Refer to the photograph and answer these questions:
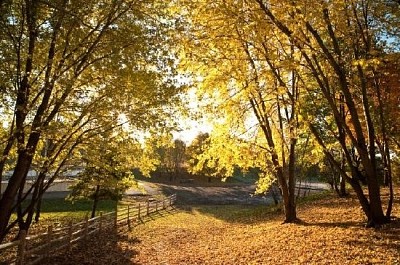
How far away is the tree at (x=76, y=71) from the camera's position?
9195 mm

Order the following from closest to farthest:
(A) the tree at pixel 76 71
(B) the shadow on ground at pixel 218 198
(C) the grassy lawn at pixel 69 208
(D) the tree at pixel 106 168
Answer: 1. (A) the tree at pixel 76 71
2. (D) the tree at pixel 106 168
3. (C) the grassy lawn at pixel 69 208
4. (B) the shadow on ground at pixel 218 198

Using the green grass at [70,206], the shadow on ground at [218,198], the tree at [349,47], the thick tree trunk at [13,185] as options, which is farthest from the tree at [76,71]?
the shadow on ground at [218,198]

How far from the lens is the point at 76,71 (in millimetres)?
10133

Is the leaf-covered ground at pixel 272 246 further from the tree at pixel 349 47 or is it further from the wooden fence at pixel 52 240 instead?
the tree at pixel 349 47

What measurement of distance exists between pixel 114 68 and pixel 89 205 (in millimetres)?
32951

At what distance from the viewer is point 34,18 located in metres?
8.69

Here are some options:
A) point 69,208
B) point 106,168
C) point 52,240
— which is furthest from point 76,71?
point 69,208

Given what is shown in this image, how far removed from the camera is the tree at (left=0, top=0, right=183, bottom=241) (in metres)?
9.20

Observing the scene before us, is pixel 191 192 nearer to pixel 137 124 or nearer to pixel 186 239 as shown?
pixel 186 239

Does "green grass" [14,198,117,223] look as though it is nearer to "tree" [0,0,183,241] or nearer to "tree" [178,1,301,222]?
"tree" [178,1,301,222]

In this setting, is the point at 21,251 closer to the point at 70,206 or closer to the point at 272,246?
the point at 272,246

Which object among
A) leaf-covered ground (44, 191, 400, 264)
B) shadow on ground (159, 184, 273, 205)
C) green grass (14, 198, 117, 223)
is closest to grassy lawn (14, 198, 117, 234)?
green grass (14, 198, 117, 223)

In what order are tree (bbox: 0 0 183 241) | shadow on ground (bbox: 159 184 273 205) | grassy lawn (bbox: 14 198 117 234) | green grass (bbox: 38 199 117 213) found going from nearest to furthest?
tree (bbox: 0 0 183 241) < grassy lawn (bbox: 14 198 117 234) < green grass (bbox: 38 199 117 213) < shadow on ground (bbox: 159 184 273 205)

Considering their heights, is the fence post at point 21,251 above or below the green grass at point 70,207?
above
